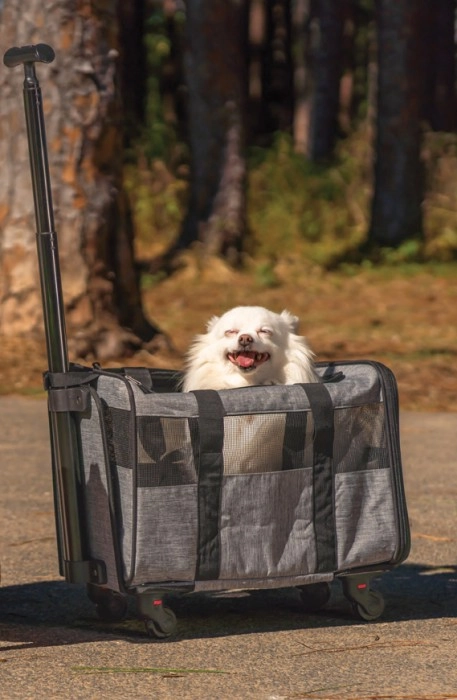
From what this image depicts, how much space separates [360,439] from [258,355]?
21.3 inches

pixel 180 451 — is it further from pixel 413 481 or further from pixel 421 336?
pixel 421 336

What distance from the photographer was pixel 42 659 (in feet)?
14.6

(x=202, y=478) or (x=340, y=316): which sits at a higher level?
(x=202, y=478)

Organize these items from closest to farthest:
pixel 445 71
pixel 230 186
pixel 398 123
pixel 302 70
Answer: pixel 230 186 < pixel 398 123 < pixel 445 71 < pixel 302 70

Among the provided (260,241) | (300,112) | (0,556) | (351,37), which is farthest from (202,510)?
(351,37)

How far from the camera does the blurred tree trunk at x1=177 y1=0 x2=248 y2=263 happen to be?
1873 cm

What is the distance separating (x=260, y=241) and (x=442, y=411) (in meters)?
8.85

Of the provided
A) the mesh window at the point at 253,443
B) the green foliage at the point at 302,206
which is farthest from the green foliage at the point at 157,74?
the mesh window at the point at 253,443

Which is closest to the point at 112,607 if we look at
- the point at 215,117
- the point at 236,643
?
the point at 236,643

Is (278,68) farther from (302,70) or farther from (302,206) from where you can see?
(302,206)

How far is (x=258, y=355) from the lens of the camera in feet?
17.1

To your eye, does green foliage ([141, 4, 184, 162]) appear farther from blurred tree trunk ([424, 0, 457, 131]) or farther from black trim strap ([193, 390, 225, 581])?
black trim strap ([193, 390, 225, 581])

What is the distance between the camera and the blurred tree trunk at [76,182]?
11148 millimetres

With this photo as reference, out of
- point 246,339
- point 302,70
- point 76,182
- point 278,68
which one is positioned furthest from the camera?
point 302,70
